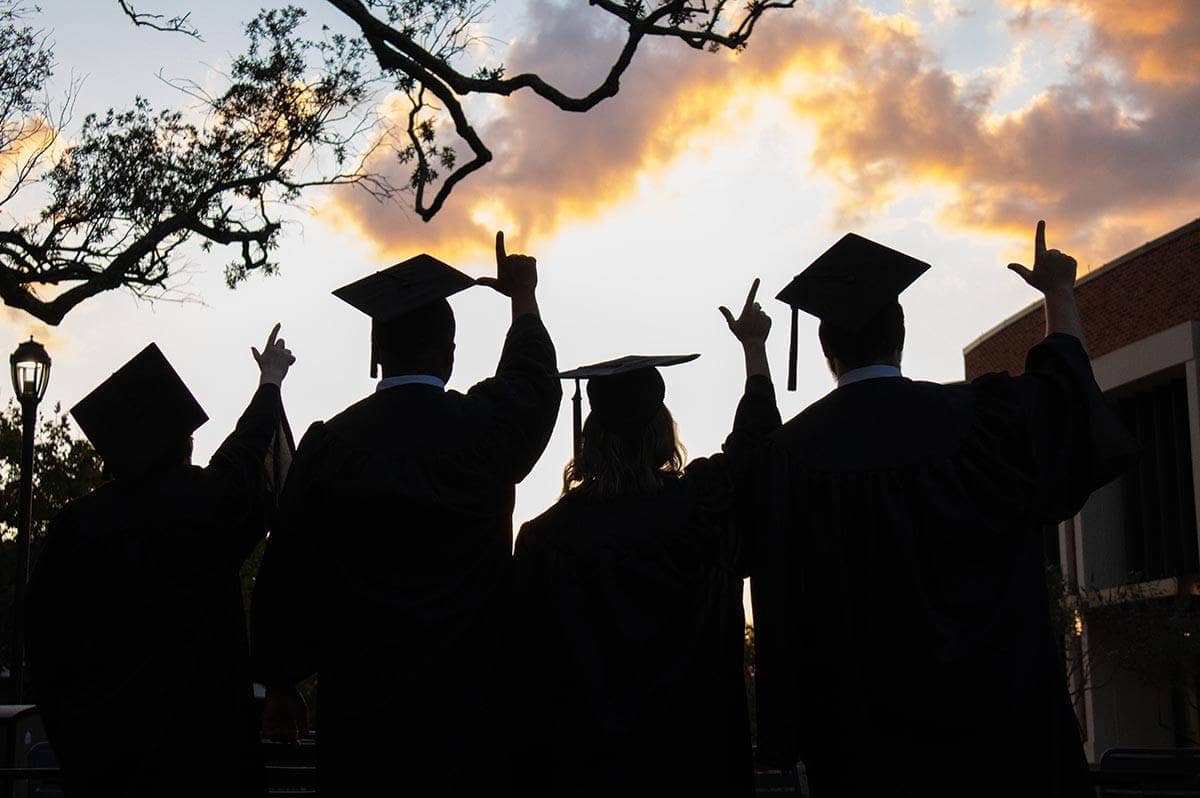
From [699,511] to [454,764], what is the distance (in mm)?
1171

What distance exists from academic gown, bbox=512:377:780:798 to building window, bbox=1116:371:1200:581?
33.9 meters

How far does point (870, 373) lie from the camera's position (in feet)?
14.9

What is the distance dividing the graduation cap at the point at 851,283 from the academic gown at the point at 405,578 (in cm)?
95

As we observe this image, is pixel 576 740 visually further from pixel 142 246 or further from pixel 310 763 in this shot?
pixel 142 246

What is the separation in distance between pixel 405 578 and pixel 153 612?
1.13 m

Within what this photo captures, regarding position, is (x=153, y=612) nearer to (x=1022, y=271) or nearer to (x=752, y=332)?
(x=752, y=332)

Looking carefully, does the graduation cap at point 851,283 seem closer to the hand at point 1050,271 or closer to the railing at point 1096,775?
the hand at point 1050,271

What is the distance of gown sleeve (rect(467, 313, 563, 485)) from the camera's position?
4.79m

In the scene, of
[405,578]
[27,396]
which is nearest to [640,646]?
[405,578]

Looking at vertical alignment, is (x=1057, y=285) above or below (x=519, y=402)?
above

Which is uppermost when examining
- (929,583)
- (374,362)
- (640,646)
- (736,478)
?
(374,362)

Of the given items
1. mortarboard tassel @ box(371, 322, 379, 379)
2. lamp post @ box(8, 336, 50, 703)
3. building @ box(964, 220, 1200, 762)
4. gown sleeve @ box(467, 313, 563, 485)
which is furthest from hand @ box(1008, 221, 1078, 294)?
building @ box(964, 220, 1200, 762)

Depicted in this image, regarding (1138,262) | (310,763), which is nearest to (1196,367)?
(1138,262)

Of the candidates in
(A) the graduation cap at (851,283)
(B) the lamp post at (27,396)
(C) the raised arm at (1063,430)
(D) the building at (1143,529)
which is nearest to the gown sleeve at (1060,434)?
(C) the raised arm at (1063,430)
